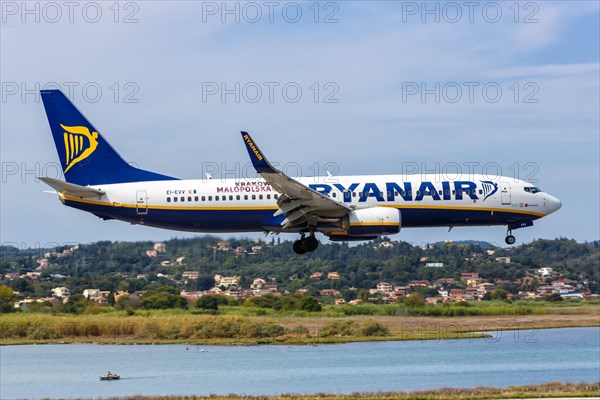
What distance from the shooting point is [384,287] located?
449ft

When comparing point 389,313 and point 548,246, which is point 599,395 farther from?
point 548,246

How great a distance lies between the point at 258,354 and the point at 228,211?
3741 centimetres

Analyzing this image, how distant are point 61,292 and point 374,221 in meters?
66.1

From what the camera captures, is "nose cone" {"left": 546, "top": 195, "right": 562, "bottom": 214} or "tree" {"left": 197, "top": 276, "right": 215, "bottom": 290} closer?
"nose cone" {"left": 546, "top": 195, "right": 562, "bottom": 214}

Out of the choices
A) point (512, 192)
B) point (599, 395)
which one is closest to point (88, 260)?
point (512, 192)

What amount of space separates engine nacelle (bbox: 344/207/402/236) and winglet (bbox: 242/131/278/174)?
6.26 metres

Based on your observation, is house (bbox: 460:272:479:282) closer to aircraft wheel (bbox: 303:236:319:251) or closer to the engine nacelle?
aircraft wheel (bbox: 303:236:319:251)

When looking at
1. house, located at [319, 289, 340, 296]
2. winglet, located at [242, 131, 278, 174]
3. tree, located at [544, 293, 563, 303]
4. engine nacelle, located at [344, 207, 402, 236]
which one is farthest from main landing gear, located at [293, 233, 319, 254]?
tree, located at [544, 293, 563, 303]

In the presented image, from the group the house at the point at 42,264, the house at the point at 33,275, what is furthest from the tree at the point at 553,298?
the house at the point at 33,275

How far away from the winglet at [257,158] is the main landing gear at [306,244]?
7.03 meters

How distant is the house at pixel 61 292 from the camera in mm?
119188

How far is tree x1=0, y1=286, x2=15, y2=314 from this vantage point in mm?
112188

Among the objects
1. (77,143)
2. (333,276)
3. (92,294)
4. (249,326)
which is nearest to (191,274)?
(249,326)

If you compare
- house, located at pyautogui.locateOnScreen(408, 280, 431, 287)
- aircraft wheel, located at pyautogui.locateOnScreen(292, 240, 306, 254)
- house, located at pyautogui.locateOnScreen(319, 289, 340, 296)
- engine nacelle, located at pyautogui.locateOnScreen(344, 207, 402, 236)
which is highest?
engine nacelle, located at pyautogui.locateOnScreen(344, 207, 402, 236)
